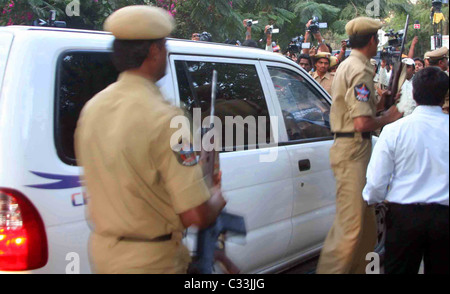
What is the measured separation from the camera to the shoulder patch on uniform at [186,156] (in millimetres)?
1809

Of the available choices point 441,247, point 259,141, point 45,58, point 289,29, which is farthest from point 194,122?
point 289,29

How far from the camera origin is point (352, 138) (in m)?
3.61

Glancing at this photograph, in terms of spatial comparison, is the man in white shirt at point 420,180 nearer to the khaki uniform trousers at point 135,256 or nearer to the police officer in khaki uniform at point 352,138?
the police officer in khaki uniform at point 352,138

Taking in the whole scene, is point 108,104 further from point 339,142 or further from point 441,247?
point 339,142

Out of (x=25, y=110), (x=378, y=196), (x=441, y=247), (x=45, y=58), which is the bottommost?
(x=441, y=247)

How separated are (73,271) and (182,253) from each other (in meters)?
0.67

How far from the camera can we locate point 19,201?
7.30 ft

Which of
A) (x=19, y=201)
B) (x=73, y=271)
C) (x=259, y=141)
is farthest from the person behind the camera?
(x=259, y=141)

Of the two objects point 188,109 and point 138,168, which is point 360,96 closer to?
point 188,109

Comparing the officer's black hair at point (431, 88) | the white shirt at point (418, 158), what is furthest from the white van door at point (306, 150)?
the officer's black hair at point (431, 88)

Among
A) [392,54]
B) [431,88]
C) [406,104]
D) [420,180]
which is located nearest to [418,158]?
[420,180]

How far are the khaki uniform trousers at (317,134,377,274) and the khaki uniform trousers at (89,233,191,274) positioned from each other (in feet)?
6.32

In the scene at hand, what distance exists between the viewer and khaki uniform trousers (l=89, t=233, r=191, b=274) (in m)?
1.88

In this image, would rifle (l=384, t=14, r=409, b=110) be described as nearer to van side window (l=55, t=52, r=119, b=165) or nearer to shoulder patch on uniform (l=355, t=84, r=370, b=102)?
shoulder patch on uniform (l=355, t=84, r=370, b=102)
